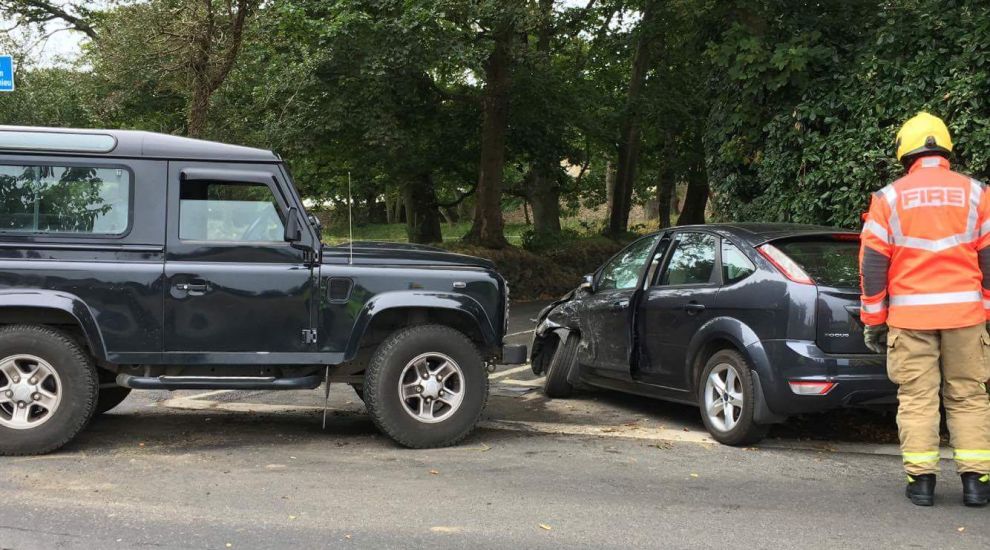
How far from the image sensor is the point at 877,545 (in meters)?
4.50

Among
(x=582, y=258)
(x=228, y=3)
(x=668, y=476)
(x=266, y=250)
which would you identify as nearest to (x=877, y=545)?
(x=668, y=476)

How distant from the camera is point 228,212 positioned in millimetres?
6758

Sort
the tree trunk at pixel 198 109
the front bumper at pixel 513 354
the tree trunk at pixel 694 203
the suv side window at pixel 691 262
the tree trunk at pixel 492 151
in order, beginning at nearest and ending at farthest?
the front bumper at pixel 513 354
the suv side window at pixel 691 262
the tree trunk at pixel 198 109
the tree trunk at pixel 492 151
the tree trunk at pixel 694 203

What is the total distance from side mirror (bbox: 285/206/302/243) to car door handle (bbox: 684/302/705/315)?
9.17 ft

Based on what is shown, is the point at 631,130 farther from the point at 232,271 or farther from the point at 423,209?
the point at 232,271

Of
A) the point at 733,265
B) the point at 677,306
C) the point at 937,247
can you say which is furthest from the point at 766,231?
the point at 937,247

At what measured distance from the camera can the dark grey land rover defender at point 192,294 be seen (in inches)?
248

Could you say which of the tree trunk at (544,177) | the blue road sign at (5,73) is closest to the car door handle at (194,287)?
the blue road sign at (5,73)

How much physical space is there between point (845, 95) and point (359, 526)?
8.26 m

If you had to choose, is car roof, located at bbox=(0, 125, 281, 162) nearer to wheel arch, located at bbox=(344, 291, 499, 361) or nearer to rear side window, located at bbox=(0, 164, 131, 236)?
rear side window, located at bbox=(0, 164, 131, 236)

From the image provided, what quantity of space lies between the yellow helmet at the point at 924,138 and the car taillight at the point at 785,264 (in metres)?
1.16

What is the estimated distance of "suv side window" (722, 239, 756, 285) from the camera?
679cm

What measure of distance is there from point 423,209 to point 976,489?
22.6 metres

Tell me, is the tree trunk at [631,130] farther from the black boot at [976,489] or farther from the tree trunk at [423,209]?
the black boot at [976,489]
